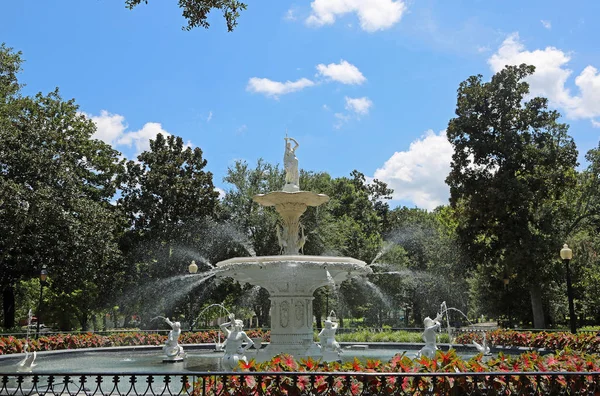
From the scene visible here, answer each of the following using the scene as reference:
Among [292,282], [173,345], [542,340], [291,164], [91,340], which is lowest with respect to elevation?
[542,340]

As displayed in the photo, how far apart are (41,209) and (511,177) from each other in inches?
957

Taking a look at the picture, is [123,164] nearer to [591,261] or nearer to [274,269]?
[274,269]

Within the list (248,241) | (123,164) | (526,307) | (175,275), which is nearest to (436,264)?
(526,307)

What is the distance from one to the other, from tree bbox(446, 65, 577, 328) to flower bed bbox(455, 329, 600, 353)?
324 inches

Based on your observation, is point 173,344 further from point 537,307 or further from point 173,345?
point 537,307

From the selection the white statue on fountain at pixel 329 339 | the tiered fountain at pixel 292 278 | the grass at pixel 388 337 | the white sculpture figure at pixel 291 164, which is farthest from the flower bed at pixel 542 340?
the white sculpture figure at pixel 291 164

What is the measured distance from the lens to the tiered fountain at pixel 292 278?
1322 centimetres

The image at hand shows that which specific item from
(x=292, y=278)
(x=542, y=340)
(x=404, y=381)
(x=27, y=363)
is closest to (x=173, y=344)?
(x=27, y=363)

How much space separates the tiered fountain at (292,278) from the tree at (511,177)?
1624cm

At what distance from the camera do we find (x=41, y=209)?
2659 centimetres

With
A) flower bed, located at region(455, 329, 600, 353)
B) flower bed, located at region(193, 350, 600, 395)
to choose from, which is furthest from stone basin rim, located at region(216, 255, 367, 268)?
flower bed, located at region(455, 329, 600, 353)

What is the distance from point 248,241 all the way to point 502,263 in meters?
15.8

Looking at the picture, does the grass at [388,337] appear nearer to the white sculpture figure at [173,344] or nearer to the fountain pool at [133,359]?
the fountain pool at [133,359]

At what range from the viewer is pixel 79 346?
70.8 feet
